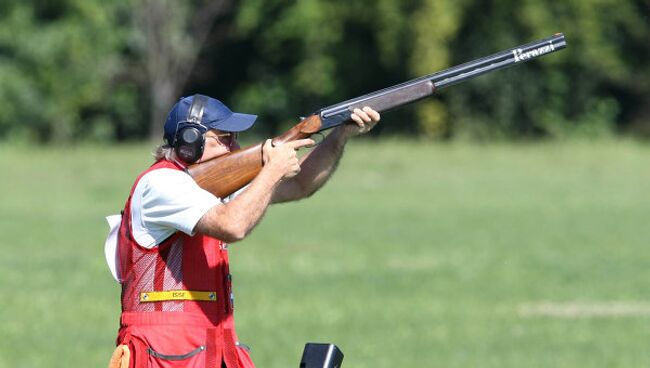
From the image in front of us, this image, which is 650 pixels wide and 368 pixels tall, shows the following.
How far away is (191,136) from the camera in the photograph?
696 centimetres

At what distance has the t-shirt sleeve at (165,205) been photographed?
267 inches

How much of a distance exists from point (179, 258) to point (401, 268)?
15.8 meters

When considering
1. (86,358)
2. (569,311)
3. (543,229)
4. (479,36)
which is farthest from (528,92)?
(86,358)

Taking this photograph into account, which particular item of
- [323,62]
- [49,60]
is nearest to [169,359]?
[49,60]

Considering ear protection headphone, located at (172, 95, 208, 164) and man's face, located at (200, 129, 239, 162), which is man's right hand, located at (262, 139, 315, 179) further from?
ear protection headphone, located at (172, 95, 208, 164)

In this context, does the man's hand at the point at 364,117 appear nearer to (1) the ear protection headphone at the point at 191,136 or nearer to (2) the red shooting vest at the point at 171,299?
(1) the ear protection headphone at the point at 191,136

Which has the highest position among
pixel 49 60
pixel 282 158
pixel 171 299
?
pixel 49 60

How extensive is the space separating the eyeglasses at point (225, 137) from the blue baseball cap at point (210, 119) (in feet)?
0.53

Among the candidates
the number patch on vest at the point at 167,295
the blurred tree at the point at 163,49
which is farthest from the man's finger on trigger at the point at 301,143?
the blurred tree at the point at 163,49

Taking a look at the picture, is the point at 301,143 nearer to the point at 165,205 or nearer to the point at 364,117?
the point at 364,117

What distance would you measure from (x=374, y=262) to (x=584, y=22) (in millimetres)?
35184

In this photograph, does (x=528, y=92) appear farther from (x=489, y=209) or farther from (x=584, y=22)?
(x=489, y=209)

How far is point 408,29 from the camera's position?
57281mm

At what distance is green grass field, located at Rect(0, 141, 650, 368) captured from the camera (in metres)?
15.6
